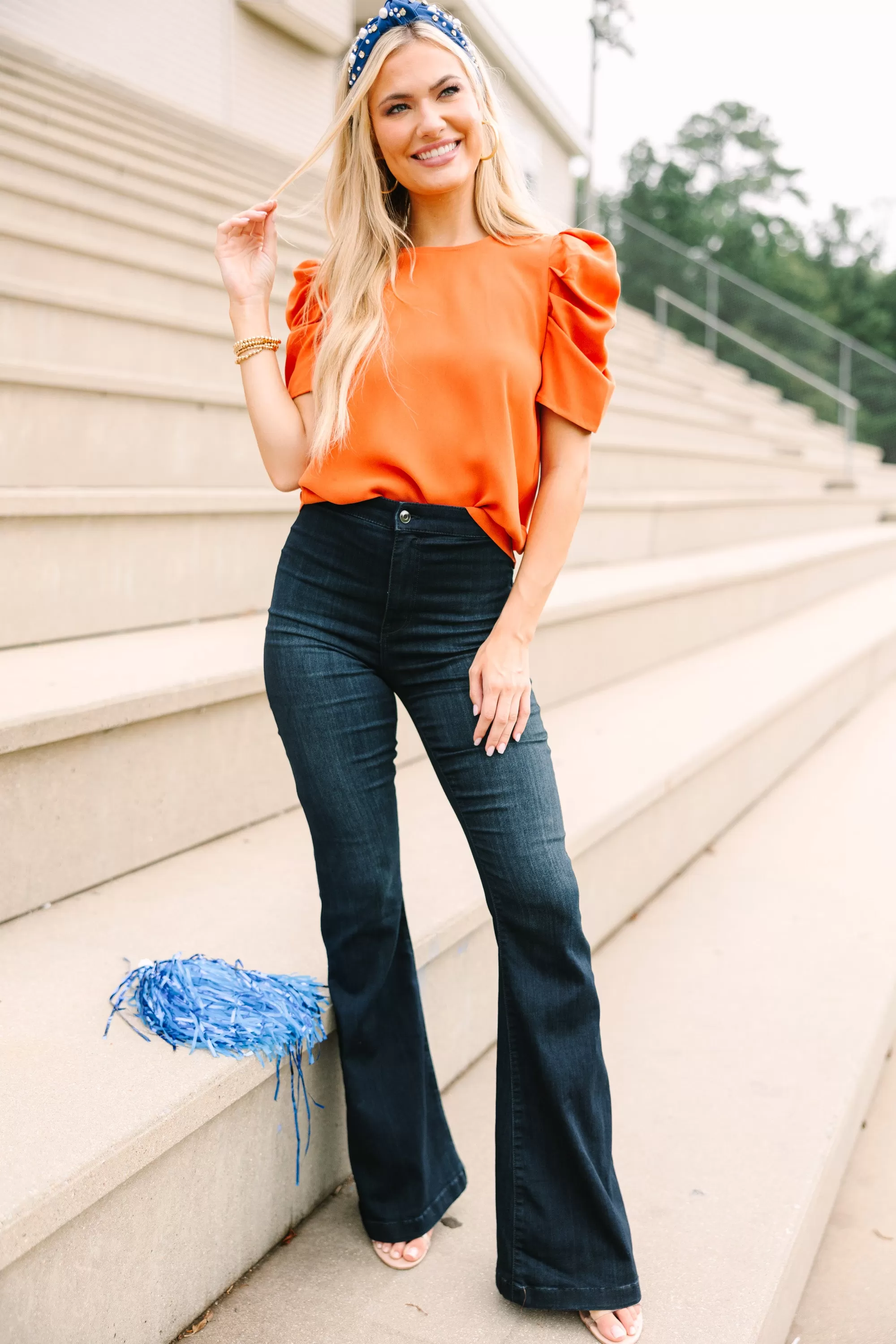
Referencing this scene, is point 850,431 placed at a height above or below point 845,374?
below

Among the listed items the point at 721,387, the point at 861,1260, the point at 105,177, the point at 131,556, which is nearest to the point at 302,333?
the point at 131,556

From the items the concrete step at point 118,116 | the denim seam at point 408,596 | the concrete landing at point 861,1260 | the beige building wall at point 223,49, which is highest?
the beige building wall at point 223,49

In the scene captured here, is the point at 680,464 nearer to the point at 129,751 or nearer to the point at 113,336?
the point at 113,336

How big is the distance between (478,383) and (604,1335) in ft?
3.76

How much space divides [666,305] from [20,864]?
363 inches

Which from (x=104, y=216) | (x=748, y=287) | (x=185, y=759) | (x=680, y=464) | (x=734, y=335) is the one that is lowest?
(x=185, y=759)

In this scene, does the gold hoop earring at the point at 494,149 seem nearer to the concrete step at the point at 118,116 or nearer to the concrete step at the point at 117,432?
the concrete step at the point at 117,432

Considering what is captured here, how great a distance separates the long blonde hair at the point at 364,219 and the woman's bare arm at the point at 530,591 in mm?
243

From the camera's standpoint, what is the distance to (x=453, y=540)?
1.24m

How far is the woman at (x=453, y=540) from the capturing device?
124 cm

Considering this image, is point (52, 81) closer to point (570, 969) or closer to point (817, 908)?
point (817, 908)

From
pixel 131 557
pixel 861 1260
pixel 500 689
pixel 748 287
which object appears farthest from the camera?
pixel 748 287

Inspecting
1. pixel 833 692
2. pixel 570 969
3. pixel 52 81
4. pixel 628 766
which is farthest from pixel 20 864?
pixel 52 81

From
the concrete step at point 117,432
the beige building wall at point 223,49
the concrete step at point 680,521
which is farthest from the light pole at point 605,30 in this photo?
the concrete step at point 117,432
